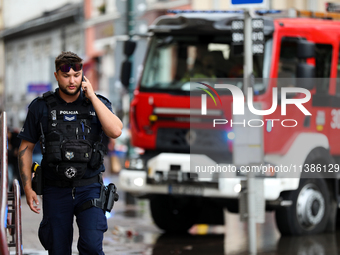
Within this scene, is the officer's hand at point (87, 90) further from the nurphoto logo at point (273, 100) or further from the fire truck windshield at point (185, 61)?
the fire truck windshield at point (185, 61)

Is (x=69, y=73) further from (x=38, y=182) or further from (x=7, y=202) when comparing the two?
(x=7, y=202)

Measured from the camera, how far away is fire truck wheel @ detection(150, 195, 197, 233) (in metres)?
11.1

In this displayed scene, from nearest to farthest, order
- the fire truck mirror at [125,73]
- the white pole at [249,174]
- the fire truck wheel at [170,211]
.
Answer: the white pole at [249,174] → the fire truck wheel at [170,211] → the fire truck mirror at [125,73]

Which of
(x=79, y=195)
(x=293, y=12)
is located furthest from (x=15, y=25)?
(x=79, y=195)

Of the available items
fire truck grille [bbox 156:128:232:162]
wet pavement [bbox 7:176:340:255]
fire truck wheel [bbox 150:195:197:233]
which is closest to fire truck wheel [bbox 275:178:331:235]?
wet pavement [bbox 7:176:340:255]

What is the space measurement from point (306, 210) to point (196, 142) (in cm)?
172

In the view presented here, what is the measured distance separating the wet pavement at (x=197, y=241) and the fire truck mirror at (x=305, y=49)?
2.40 m

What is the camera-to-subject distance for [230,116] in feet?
33.2

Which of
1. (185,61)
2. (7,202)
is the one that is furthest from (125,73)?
(7,202)

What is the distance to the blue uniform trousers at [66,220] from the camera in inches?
223

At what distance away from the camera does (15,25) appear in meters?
62.0

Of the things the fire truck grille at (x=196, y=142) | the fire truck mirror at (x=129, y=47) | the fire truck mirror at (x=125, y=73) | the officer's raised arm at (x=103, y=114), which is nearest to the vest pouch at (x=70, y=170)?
the officer's raised arm at (x=103, y=114)

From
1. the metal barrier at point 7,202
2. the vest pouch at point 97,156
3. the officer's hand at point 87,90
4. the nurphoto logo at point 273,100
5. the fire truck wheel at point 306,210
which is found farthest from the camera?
the fire truck wheel at point 306,210

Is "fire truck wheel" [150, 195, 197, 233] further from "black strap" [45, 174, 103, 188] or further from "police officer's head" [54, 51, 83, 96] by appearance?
"police officer's head" [54, 51, 83, 96]
